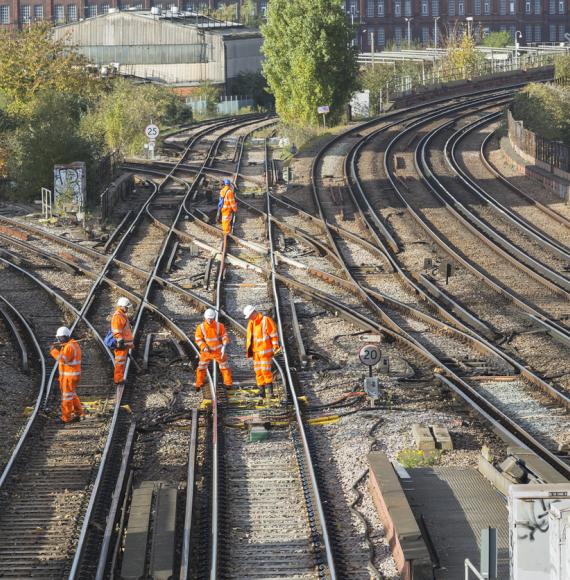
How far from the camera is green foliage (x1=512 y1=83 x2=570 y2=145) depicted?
139ft

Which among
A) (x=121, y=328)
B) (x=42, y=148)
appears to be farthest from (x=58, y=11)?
(x=121, y=328)

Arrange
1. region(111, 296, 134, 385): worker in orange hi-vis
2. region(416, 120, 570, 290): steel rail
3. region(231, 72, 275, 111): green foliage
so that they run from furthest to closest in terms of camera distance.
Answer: region(231, 72, 275, 111): green foliage
region(416, 120, 570, 290): steel rail
region(111, 296, 134, 385): worker in orange hi-vis

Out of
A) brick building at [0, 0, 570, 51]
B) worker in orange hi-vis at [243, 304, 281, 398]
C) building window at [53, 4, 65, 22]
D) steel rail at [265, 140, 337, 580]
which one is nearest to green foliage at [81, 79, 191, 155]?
steel rail at [265, 140, 337, 580]

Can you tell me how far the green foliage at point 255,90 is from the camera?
77.2m

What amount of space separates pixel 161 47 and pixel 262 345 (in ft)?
220

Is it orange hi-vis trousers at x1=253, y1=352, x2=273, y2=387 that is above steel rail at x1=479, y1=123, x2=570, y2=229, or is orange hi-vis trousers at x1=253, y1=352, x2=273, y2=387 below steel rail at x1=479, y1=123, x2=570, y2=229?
below

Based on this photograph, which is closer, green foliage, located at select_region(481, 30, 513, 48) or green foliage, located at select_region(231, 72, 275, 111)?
green foliage, located at select_region(231, 72, 275, 111)

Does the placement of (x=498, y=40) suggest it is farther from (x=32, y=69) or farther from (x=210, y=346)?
(x=210, y=346)

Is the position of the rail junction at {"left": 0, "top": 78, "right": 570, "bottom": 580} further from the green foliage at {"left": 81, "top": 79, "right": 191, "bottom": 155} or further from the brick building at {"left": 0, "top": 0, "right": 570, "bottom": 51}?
the brick building at {"left": 0, "top": 0, "right": 570, "bottom": 51}

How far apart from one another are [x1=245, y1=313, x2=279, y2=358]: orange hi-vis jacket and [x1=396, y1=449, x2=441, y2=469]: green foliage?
2.87m

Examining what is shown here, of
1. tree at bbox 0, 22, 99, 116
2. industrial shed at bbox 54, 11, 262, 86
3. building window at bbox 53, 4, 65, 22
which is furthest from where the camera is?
building window at bbox 53, 4, 65, 22

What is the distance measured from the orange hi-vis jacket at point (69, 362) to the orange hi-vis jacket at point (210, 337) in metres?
1.61

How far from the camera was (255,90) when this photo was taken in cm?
7725

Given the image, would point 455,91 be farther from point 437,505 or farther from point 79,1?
point 437,505
